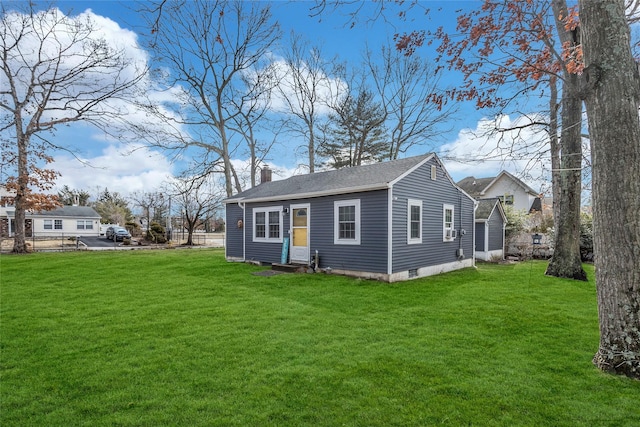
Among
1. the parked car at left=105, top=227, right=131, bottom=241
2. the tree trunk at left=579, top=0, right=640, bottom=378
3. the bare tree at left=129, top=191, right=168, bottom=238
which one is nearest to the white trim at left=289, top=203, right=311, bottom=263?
the tree trunk at left=579, top=0, right=640, bottom=378

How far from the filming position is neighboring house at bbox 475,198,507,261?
52.2 feet

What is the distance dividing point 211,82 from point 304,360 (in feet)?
75.2

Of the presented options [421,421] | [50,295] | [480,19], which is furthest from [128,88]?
[421,421]

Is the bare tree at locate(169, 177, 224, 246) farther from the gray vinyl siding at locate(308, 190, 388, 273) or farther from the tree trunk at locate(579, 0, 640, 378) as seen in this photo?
the tree trunk at locate(579, 0, 640, 378)

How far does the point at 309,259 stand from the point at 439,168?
5704mm

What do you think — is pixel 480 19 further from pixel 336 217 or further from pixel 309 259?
pixel 309 259

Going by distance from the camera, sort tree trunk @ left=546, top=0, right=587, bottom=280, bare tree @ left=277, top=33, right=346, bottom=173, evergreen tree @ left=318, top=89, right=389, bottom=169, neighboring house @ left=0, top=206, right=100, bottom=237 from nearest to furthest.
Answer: tree trunk @ left=546, top=0, right=587, bottom=280
evergreen tree @ left=318, top=89, right=389, bottom=169
bare tree @ left=277, top=33, right=346, bottom=173
neighboring house @ left=0, top=206, right=100, bottom=237

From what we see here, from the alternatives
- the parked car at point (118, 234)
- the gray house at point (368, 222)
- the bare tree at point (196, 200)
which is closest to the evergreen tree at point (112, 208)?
the parked car at point (118, 234)

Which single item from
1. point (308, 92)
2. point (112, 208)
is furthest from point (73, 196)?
point (308, 92)

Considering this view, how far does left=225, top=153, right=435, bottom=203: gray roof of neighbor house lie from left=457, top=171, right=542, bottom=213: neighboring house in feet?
58.3

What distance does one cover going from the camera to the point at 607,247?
3.56m

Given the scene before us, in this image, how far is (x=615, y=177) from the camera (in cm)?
349

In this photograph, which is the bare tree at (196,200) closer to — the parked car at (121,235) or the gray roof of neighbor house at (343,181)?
the parked car at (121,235)

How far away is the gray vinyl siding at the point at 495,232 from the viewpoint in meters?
16.2
